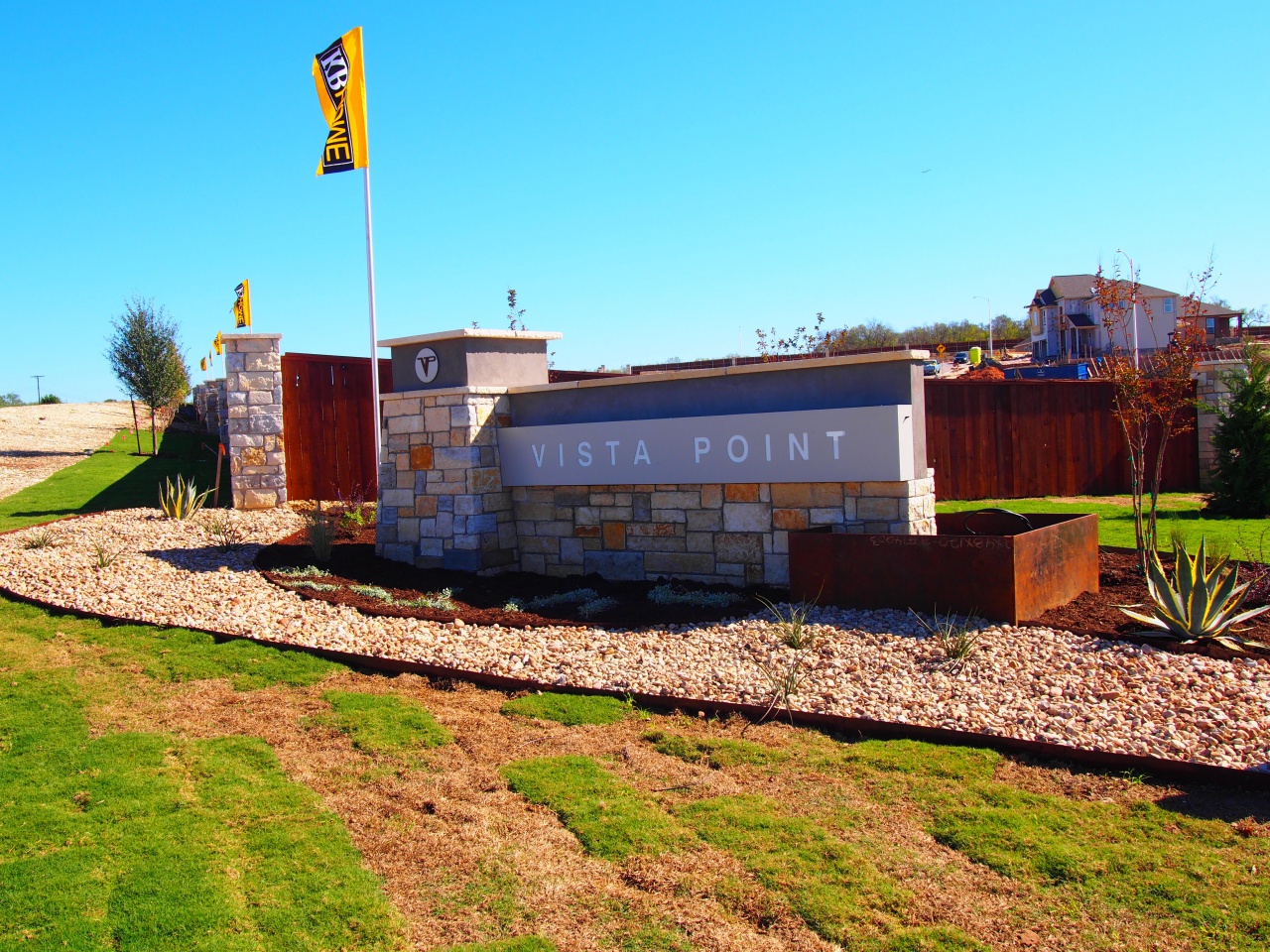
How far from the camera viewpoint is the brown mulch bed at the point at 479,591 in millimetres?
7762

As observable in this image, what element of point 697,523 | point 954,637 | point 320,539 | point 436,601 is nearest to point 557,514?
point 697,523

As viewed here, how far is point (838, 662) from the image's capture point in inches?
244

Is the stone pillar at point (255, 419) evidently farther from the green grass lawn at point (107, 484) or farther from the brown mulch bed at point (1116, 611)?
the brown mulch bed at point (1116, 611)

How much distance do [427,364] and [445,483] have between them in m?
1.31

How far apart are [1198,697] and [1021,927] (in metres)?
2.67

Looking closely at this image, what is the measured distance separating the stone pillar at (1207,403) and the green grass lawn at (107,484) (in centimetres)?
1533

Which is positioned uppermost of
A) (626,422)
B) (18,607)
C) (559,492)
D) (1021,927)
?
(626,422)

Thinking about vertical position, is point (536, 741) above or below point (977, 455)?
below

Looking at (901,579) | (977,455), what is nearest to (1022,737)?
(901,579)

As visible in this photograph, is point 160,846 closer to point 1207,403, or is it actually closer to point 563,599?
point 563,599

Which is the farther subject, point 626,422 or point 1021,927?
point 626,422

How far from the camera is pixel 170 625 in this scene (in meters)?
7.58

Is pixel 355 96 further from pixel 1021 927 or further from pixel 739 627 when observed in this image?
pixel 1021 927

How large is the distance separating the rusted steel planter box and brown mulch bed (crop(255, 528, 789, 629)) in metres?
0.69
